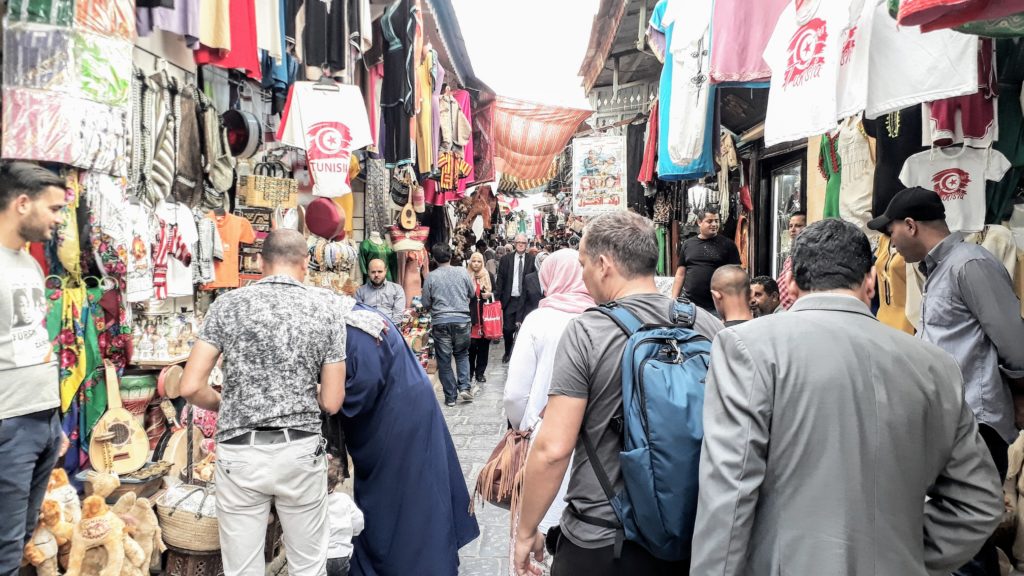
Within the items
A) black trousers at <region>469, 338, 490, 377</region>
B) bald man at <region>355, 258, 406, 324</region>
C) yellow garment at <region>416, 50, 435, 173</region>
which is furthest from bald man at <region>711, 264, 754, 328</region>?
yellow garment at <region>416, 50, 435, 173</region>

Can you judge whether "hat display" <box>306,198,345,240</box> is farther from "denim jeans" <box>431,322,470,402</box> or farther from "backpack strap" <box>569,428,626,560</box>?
"backpack strap" <box>569,428,626,560</box>

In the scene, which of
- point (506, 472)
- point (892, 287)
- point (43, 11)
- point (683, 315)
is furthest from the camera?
point (892, 287)

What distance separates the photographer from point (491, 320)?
33.3 ft

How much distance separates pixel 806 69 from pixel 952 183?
1025 millimetres

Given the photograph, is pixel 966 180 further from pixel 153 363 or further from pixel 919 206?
pixel 153 363

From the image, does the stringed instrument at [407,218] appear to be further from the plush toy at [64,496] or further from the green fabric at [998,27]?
the green fabric at [998,27]

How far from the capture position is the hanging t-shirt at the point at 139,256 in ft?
14.7

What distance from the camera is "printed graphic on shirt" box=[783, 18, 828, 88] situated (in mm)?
3451

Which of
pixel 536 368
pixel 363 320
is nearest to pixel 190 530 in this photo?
pixel 363 320

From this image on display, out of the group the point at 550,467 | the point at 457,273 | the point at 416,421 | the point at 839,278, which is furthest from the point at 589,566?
the point at 457,273

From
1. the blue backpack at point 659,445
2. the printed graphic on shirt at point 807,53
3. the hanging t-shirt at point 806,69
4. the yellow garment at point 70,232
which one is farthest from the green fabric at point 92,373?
the printed graphic on shirt at point 807,53

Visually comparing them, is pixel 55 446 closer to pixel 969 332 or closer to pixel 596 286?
pixel 596 286

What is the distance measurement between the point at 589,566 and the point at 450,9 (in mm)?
10393

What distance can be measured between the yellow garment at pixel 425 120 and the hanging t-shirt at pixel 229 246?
168 inches
